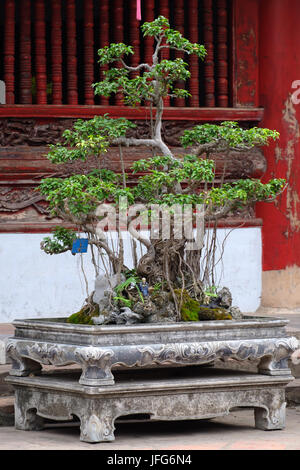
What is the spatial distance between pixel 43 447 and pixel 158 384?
0.64 meters

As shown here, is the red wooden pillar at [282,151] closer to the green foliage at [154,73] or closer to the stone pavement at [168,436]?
the stone pavement at [168,436]

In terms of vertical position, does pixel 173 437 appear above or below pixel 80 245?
below

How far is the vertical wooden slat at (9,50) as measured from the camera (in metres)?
8.23

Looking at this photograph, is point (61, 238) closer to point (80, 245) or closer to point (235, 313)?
point (80, 245)

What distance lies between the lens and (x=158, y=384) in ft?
15.3

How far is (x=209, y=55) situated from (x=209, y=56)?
0.5 inches

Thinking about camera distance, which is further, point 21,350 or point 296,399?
point 296,399

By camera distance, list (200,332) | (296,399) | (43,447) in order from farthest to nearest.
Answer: (296,399) < (200,332) < (43,447)

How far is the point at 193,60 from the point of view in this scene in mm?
8781

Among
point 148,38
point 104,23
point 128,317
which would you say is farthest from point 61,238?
point 148,38

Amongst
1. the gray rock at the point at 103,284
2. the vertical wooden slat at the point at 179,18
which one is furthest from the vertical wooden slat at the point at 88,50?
the gray rock at the point at 103,284

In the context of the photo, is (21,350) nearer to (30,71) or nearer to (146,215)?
(146,215)
